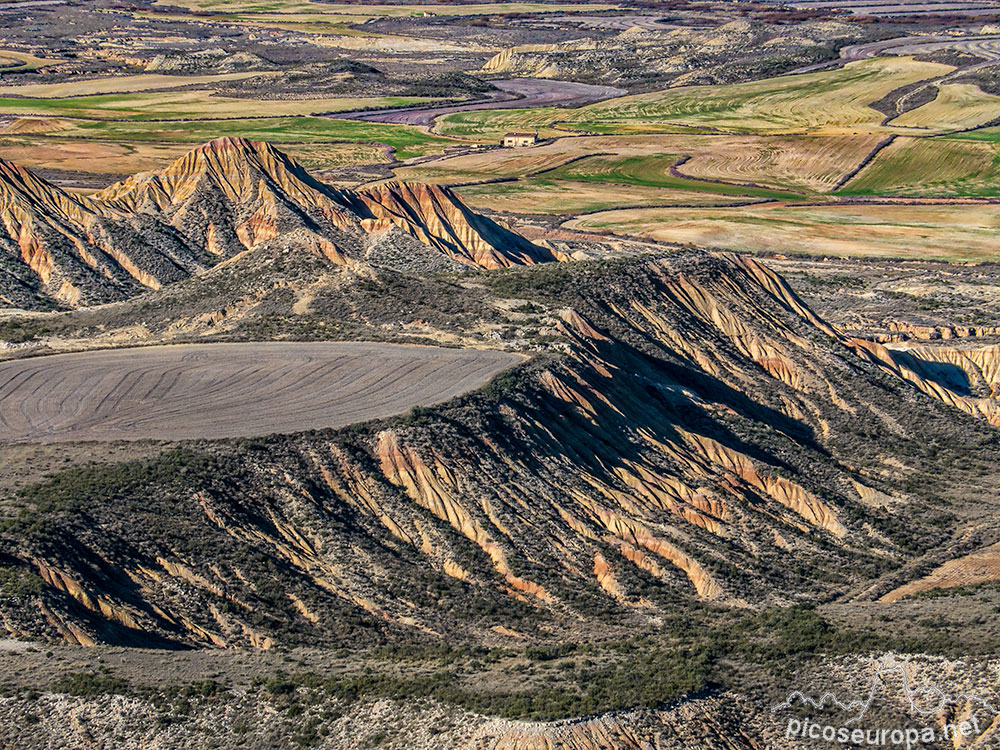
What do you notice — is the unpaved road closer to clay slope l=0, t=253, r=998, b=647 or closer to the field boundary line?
clay slope l=0, t=253, r=998, b=647

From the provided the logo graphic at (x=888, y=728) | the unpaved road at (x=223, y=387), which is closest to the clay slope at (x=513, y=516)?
the unpaved road at (x=223, y=387)

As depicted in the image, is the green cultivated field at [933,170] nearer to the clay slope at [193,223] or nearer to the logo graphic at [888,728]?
the clay slope at [193,223]

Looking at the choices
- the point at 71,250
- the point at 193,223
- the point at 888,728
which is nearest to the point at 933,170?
the point at 193,223

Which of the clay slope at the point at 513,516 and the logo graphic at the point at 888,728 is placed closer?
the logo graphic at the point at 888,728

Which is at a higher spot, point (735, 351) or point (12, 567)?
point (12, 567)

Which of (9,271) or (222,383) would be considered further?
(9,271)

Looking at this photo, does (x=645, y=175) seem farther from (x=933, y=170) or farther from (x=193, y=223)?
(x=193, y=223)

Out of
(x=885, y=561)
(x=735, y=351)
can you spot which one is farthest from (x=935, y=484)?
(x=735, y=351)

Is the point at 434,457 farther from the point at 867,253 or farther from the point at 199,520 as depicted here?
the point at 867,253
